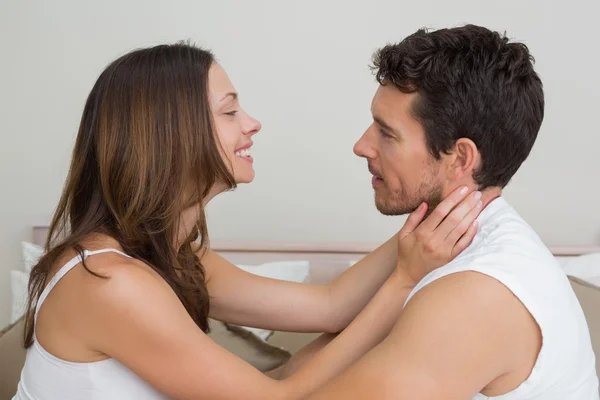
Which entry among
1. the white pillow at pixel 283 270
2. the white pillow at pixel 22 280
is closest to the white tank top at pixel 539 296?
the white pillow at pixel 283 270

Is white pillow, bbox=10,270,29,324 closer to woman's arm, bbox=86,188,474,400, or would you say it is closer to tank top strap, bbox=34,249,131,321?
tank top strap, bbox=34,249,131,321

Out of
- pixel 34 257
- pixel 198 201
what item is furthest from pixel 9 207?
pixel 198 201

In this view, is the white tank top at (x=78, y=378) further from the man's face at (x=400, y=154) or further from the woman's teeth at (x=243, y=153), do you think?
the man's face at (x=400, y=154)

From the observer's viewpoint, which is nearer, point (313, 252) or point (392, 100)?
point (392, 100)

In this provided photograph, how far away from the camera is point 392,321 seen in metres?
1.50

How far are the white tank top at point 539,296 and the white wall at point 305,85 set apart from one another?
4.52ft

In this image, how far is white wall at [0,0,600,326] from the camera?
8.70 feet

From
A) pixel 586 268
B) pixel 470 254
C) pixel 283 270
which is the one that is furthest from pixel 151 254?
pixel 586 268

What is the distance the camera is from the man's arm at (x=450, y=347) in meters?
1.14

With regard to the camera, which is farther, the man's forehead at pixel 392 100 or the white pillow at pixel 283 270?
the white pillow at pixel 283 270

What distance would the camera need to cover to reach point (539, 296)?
4.08 feet

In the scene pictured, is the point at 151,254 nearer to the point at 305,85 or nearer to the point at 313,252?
the point at 313,252

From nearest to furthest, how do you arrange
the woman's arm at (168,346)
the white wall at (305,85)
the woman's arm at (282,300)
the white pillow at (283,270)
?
the woman's arm at (168,346)
the woman's arm at (282,300)
the white pillow at (283,270)
the white wall at (305,85)

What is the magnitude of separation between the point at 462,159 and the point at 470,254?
29 cm
